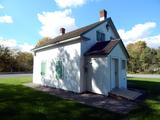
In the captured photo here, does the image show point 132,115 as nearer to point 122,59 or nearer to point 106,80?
point 106,80

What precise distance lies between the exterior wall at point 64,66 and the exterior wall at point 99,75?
0.95 metres

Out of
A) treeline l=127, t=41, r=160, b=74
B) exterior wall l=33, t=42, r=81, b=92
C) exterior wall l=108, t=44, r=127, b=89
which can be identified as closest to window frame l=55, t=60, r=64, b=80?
exterior wall l=33, t=42, r=81, b=92

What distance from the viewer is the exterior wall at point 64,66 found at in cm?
1162

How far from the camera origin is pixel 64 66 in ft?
41.8

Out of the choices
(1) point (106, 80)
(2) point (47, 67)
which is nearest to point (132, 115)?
(1) point (106, 80)

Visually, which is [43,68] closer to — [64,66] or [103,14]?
[64,66]

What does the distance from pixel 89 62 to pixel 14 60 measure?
32.5 meters

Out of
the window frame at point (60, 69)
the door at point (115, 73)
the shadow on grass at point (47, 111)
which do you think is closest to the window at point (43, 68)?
the window frame at point (60, 69)

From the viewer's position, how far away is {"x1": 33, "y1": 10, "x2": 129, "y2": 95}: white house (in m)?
10.9

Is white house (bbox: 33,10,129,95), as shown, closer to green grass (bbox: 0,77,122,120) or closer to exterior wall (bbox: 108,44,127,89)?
exterior wall (bbox: 108,44,127,89)

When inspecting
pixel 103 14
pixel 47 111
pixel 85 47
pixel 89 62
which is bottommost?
pixel 47 111

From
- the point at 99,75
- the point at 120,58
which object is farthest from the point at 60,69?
the point at 120,58

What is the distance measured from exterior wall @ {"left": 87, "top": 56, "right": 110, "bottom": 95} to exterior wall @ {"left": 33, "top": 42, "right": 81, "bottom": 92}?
95 cm

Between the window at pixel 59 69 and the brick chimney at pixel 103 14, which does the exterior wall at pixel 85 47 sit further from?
the window at pixel 59 69
